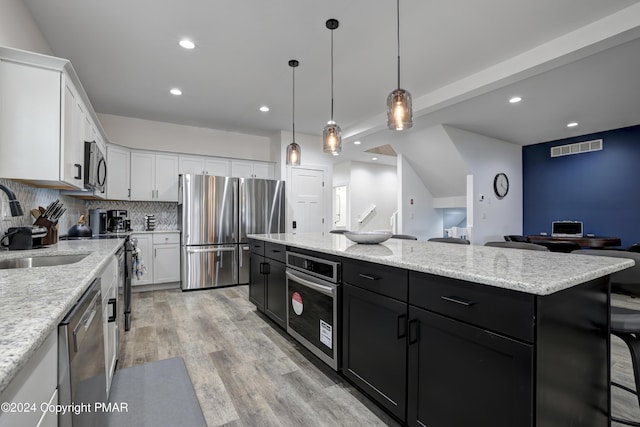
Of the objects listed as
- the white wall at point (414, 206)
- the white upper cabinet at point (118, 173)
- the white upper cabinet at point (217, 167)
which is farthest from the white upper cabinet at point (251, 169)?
the white wall at point (414, 206)

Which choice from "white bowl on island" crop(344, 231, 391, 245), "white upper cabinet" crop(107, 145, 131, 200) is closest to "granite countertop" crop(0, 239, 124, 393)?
"white bowl on island" crop(344, 231, 391, 245)

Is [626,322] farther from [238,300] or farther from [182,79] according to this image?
[182,79]

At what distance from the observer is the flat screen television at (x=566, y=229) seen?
5828 mm

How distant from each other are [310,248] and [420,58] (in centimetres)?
236

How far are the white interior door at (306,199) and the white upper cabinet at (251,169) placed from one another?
1.54 ft

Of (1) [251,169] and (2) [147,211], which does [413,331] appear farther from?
(2) [147,211]

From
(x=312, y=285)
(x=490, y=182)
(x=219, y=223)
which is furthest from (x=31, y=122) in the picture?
(x=490, y=182)

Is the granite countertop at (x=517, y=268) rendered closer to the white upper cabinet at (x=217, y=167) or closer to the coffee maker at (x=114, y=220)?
the coffee maker at (x=114, y=220)

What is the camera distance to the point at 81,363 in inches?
38.9

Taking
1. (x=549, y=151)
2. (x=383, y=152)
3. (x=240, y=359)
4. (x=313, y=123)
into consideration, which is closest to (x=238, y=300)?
(x=240, y=359)

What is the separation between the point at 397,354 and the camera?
5.16 feet

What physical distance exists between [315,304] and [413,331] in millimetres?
956

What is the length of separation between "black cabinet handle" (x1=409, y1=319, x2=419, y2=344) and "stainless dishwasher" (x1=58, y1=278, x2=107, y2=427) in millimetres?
1299

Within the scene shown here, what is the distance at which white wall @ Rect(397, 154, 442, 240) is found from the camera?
6.50 metres
